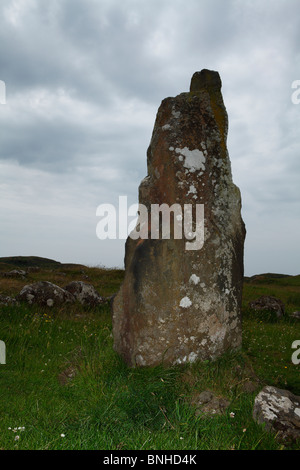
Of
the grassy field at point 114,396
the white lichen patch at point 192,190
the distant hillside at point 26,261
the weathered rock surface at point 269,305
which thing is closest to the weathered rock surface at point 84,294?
the grassy field at point 114,396

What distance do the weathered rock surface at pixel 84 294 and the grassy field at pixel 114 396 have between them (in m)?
4.18

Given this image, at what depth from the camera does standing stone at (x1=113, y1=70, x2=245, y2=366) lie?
282 inches

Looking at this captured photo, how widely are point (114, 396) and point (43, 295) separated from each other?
320 inches

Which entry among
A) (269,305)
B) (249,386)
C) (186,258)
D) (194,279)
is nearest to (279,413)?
(249,386)

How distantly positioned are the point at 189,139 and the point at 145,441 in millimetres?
5194

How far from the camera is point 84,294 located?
591 inches

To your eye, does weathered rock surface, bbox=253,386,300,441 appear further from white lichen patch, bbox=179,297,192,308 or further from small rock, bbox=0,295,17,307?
small rock, bbox=0,295,17,307

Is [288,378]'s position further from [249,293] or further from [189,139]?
[249,293]

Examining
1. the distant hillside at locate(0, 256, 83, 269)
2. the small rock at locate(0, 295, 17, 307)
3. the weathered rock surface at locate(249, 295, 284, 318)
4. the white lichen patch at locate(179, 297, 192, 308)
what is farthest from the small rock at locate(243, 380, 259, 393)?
the distant hillside at locate(0, 256, 83, 269)

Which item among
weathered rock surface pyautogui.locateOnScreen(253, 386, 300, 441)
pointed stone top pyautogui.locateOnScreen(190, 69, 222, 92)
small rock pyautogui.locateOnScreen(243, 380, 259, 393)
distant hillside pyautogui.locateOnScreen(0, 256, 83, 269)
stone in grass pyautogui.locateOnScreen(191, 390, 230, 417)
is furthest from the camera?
distant hillside pyautogui.locateOnScreen(0, 256, 83, 269)

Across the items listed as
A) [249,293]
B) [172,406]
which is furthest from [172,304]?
[249,293]

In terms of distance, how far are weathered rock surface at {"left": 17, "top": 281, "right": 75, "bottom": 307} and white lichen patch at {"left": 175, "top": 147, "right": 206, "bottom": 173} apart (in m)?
7.97

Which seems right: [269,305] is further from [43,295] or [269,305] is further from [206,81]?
[206,81]

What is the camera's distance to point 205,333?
7.22m
